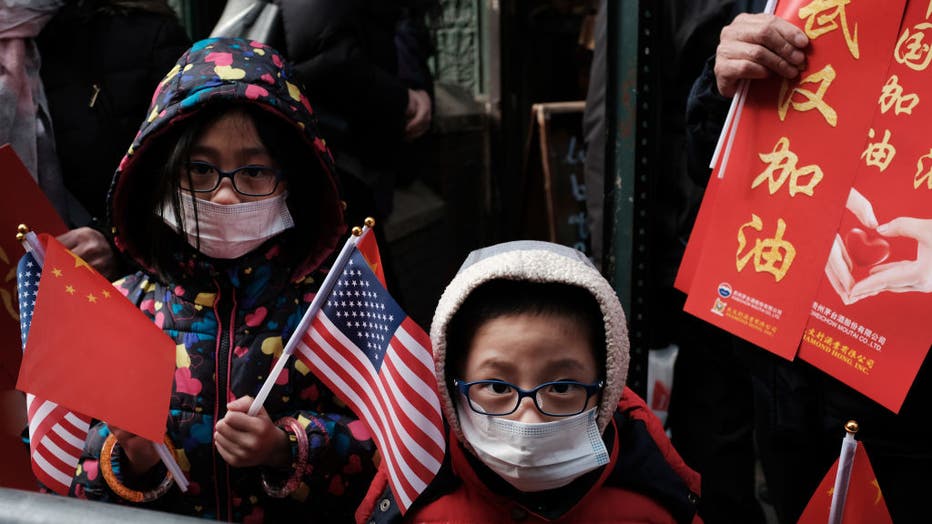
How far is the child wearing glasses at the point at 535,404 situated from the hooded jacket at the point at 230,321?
25 centimetres

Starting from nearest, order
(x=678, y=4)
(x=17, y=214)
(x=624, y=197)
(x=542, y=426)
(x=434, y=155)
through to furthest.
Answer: (x=542, y=426), (x=17, y=214), (x=624, y=197), (x=678, y=4), (x=434, y=155)

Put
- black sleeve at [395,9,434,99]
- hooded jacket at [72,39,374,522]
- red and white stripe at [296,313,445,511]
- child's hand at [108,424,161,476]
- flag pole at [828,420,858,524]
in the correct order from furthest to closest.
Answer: black sleeve at [395,9,434,99] < hooded jacket at [72,39,374,522] < child's hand at [108,424,161,476] < red and white stripe at [296,313,445,511] < flag pole at [828,420,858,524]

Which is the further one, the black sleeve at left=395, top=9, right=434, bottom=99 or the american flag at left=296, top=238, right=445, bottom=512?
the black sleeve at left=395, top=9, right=434, bottom=99

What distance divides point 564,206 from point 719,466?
2.22 m

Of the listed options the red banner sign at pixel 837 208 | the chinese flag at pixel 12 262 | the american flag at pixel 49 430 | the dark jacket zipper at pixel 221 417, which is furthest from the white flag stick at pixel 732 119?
the chinese flag at pixel 12 262

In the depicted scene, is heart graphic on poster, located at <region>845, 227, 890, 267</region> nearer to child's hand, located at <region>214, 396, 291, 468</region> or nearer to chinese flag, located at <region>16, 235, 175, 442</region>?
child's hand, located at <region>214, 396, 291, 468</region>

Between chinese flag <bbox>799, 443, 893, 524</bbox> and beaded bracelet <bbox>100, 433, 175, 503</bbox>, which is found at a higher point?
chinese flag <bbox>799, 443, 893, 524</bbox>

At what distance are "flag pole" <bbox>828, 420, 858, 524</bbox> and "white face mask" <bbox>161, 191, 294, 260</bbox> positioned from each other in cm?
126

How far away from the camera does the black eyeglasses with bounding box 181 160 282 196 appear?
1.99 metres

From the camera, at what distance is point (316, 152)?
2.13 m

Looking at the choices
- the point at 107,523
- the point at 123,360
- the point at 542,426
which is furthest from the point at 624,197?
the point at 107,523

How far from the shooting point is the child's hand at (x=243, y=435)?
5.60 ft

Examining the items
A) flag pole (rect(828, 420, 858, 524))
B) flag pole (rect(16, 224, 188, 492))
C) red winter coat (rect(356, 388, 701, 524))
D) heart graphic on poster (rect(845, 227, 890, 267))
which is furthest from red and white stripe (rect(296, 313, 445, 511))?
heart graphic on poster (rect(845, 227, 890, 267))

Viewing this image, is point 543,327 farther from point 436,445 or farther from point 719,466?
point 719,466
